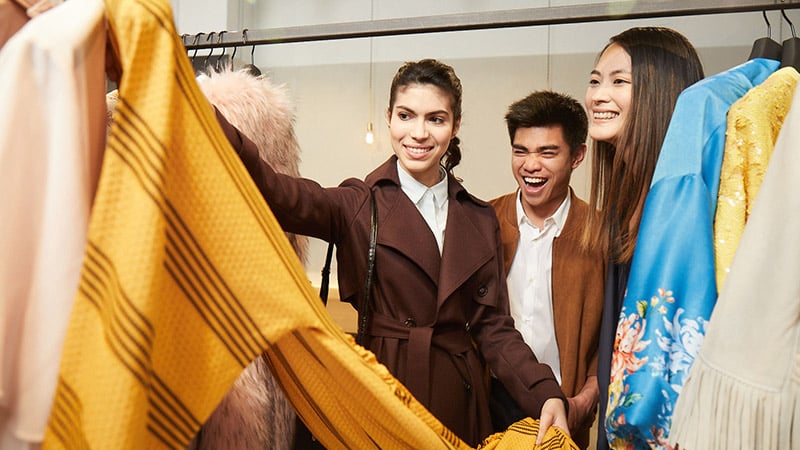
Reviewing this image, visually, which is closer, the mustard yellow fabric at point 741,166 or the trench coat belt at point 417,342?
the mustard yellow fabric at point 741,166

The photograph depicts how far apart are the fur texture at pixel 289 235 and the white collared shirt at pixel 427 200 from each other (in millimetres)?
269

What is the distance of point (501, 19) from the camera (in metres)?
1.48

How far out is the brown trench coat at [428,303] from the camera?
4.22 ft

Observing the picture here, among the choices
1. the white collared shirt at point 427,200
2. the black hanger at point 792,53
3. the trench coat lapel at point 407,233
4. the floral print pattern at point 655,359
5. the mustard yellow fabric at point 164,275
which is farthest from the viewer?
the white collared shirt at point 427,200

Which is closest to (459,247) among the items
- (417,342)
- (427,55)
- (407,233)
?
(407,233)

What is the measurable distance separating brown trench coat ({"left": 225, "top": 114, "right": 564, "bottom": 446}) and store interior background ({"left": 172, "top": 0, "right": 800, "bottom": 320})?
68.4 inches

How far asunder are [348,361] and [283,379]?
192 millimetres

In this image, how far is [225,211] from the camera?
63 cm

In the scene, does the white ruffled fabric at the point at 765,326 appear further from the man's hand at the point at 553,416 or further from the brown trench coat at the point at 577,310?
the brown trench coat at the point at 577,310

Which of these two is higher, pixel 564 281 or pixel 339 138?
pixel 339 138

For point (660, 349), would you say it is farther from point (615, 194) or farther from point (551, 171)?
point (551, 171)

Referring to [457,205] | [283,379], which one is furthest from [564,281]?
[283,379]

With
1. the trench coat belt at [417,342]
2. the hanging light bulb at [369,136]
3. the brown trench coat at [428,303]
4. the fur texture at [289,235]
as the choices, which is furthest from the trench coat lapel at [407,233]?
the hanging light bulb at [369,136]

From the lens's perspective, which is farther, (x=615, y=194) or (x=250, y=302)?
(x=615, y=194)
